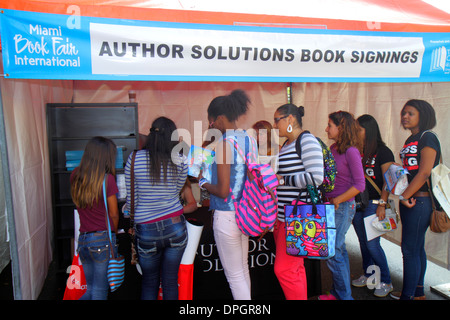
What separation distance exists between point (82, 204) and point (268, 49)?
61.5 inches

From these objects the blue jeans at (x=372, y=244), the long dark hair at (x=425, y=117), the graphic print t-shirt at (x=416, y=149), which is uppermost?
the long dark hair at (x=425, y=117)

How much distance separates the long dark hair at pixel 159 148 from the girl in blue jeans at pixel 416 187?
195 cm

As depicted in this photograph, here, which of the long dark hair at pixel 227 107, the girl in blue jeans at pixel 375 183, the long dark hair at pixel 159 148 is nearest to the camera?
the long dark hair at pixel 159 148

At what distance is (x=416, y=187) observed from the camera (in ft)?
8.84

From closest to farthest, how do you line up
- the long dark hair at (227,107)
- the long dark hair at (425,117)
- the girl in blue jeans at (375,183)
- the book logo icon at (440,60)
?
the long dark hair at (227,107) → the book logo icon at (440,60) → the long dark hair at (425,117) → the girl in blue jeans at (375,183)

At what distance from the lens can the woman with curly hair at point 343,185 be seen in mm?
2643

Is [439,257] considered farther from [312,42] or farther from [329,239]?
[312,42]

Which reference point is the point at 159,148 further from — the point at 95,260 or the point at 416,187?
the point at 416,187

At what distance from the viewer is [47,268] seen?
3.69 m

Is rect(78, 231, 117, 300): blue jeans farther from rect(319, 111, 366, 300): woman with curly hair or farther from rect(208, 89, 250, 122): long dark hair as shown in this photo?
rect(319, 111, 366, 300): woman with curly hair

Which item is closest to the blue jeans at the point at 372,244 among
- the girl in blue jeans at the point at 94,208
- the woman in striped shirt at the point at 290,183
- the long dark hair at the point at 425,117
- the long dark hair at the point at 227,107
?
the long dark hair at the point at 425,117

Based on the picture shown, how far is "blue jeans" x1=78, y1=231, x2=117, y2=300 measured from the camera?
2.24 metres

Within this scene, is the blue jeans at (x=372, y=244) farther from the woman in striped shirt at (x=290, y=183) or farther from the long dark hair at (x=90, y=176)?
the long dark hair at (x=90, y=176)

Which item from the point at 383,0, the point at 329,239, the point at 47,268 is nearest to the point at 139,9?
the point at 383,0
